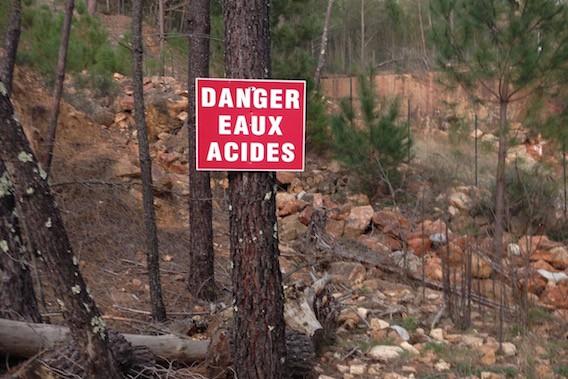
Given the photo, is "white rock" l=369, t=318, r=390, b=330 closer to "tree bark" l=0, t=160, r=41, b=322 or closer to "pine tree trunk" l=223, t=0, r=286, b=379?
"pine tree trunk" l=223, t=0, r=286, b=379

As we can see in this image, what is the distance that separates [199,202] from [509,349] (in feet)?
11.1

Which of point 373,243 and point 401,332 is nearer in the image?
point 401,332

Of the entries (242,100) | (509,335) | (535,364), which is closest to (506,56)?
(509,335)

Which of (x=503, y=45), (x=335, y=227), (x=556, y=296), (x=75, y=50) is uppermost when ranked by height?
(x=75, y=50)

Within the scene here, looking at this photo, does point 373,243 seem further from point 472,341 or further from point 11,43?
point 11,43

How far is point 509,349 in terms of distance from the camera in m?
5.42

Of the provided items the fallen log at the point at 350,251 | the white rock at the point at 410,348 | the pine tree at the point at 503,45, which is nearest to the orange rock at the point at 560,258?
the pine tree at the point at 503,45

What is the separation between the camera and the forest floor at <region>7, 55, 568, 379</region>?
17.2ft

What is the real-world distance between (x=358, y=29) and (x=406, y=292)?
81.3 feet

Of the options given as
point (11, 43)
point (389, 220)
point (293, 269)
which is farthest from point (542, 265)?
point (11, 43)

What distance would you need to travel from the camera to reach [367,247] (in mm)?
9867

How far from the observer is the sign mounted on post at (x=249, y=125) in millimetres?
3842

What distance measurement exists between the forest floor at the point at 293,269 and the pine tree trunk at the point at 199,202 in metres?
0.23

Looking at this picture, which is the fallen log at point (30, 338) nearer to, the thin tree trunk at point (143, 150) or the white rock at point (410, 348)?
the thin tree trunk at point (143, 150)
